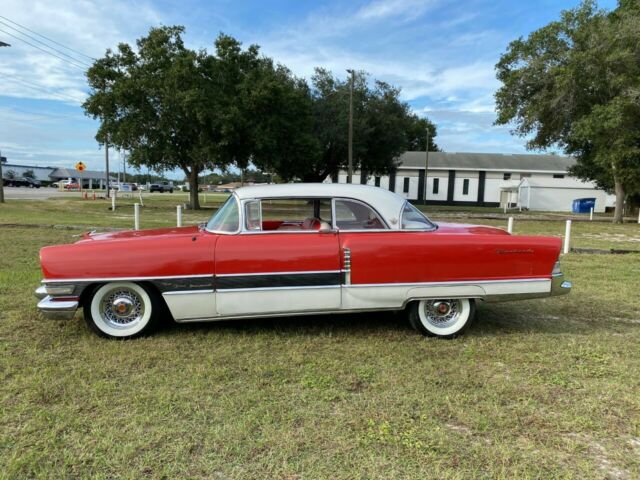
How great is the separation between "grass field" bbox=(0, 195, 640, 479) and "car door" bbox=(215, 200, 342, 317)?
370 millimetres

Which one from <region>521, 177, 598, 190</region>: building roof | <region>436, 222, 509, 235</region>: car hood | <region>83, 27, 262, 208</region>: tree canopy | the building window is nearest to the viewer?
<region>436, 222, 509, 235</region>: car hood

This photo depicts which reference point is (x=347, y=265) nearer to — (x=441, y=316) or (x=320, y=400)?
(x=441, y=316)

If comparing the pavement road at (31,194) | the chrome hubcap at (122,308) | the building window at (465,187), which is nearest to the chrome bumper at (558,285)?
the chrome hubcap at (122,308)

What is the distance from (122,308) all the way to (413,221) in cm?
296

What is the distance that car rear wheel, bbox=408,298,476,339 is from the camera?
4.66m

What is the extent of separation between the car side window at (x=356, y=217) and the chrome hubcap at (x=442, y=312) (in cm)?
93

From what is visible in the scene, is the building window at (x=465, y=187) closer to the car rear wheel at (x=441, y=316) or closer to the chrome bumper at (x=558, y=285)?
the chrome bumper at (x=558, y=285)

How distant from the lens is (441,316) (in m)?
4.74

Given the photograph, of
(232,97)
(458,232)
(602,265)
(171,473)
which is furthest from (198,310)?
(232,97)

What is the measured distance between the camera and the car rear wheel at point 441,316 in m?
4.66

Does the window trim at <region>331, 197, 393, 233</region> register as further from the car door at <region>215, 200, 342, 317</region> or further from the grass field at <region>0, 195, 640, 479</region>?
the grass field at <region>0, 195, 640, 479</region>

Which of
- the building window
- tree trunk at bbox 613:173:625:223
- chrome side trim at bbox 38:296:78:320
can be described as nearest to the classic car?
chrome side trim at bbox 38:296:78:320

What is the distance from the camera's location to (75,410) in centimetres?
311

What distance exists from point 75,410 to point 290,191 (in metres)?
2.69
